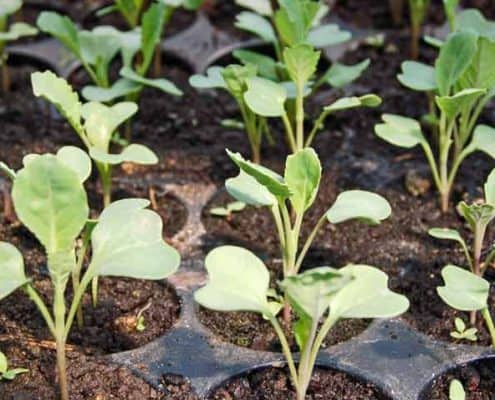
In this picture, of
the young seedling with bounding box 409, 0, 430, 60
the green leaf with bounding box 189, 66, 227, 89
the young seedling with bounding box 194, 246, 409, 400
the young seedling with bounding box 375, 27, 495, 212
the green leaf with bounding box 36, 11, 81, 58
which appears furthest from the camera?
the young seedling with bounding box 409, 0, 430, 60

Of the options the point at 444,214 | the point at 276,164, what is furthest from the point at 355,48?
the point at 444,214

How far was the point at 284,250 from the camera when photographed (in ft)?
4.40

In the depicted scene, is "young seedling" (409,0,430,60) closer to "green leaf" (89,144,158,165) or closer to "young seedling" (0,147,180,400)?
"green leaf" (89,144,158,165)

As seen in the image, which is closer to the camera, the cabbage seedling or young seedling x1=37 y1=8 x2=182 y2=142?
the cabbage seedling

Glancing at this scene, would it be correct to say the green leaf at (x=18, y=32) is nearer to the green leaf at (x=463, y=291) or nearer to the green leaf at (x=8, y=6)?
the green leaf at (x=8, y=6)

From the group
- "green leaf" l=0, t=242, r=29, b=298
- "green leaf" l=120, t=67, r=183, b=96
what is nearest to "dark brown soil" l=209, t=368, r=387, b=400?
→ "green leaf" l=0, t=242, r=29, b=298

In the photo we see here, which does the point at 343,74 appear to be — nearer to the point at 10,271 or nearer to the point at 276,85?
the point at 276,85

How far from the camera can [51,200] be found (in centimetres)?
112

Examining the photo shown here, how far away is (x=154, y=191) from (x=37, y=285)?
33 centimetres

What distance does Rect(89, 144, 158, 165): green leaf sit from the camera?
1.41 m

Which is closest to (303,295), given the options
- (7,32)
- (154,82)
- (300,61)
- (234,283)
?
(234,283)

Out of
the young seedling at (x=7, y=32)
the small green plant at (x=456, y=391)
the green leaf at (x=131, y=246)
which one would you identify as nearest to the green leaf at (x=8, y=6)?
the young seedling at (x=7, y=32)

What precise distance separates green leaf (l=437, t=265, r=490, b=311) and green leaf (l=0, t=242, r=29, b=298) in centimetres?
50

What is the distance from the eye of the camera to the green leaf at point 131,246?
114cm
